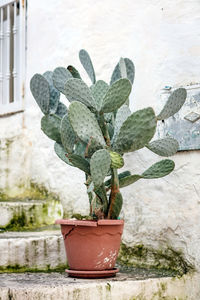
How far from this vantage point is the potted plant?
2.31 metres

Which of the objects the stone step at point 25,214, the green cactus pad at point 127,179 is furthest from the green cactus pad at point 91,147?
the stone step at point 25,214

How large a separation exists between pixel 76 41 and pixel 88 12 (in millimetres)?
220

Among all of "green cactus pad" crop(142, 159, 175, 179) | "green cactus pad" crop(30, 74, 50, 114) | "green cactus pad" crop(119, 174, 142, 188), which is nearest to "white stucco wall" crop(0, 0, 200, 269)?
"green cactus pad" crop(142, 159, 175, 179)

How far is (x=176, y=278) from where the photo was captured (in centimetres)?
261

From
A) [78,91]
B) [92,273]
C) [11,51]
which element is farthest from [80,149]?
[11,51]

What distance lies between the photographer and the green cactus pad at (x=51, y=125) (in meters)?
2.60

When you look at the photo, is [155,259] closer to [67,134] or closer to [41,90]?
[67,134]

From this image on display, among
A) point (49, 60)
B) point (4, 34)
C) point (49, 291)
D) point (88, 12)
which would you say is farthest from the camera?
point (4, 34)

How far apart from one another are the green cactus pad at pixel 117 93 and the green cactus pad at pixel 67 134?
0.79 ft

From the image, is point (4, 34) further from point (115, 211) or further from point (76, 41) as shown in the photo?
point (115, 211)

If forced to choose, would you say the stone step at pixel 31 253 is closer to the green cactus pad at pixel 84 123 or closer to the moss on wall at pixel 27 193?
the moss on wall at pixel 27 193

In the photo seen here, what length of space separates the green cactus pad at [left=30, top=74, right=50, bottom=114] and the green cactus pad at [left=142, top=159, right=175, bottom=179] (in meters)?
0.63

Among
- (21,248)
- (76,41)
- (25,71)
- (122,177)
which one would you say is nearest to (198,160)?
(122,177)

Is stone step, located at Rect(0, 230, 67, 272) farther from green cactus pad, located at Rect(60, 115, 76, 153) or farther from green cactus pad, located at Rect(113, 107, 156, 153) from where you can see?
green cactus pad, located at Rect(113, 107, 156, 153)
